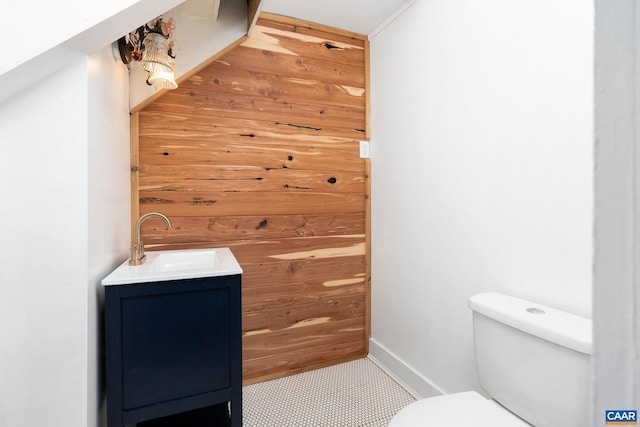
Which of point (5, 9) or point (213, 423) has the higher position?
point (5, 9)

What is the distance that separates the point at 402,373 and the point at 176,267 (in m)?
1.49

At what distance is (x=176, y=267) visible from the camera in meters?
1.71

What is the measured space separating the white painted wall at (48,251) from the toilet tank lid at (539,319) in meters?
1.45

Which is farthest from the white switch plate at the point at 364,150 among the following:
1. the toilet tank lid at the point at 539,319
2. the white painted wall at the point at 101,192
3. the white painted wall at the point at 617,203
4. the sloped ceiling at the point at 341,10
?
the white painted wall at the point at 617,203

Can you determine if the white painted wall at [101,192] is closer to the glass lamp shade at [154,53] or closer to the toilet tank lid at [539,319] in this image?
the glass lamp shade at [154,53]

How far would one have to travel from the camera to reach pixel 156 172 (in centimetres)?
187

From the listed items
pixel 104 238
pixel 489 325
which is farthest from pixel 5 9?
pixel 489 325

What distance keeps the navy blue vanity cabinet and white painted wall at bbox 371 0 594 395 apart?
1.07 meters

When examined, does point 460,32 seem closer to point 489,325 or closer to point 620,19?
point 489,325

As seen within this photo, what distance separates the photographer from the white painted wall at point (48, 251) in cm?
102

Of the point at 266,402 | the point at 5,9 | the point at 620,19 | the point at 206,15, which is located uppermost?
the point at 206,15

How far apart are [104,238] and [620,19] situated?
1535 mm

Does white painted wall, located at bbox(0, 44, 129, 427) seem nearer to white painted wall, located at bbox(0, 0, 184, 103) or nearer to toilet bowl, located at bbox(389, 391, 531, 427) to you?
white painted wall, located at bbox(0, 0, 184, 103)

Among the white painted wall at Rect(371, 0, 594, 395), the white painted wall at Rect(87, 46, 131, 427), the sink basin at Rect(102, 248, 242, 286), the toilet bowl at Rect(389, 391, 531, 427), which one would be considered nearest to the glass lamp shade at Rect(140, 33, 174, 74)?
the white painted wall at Rect(87, 46, 131, 427)
